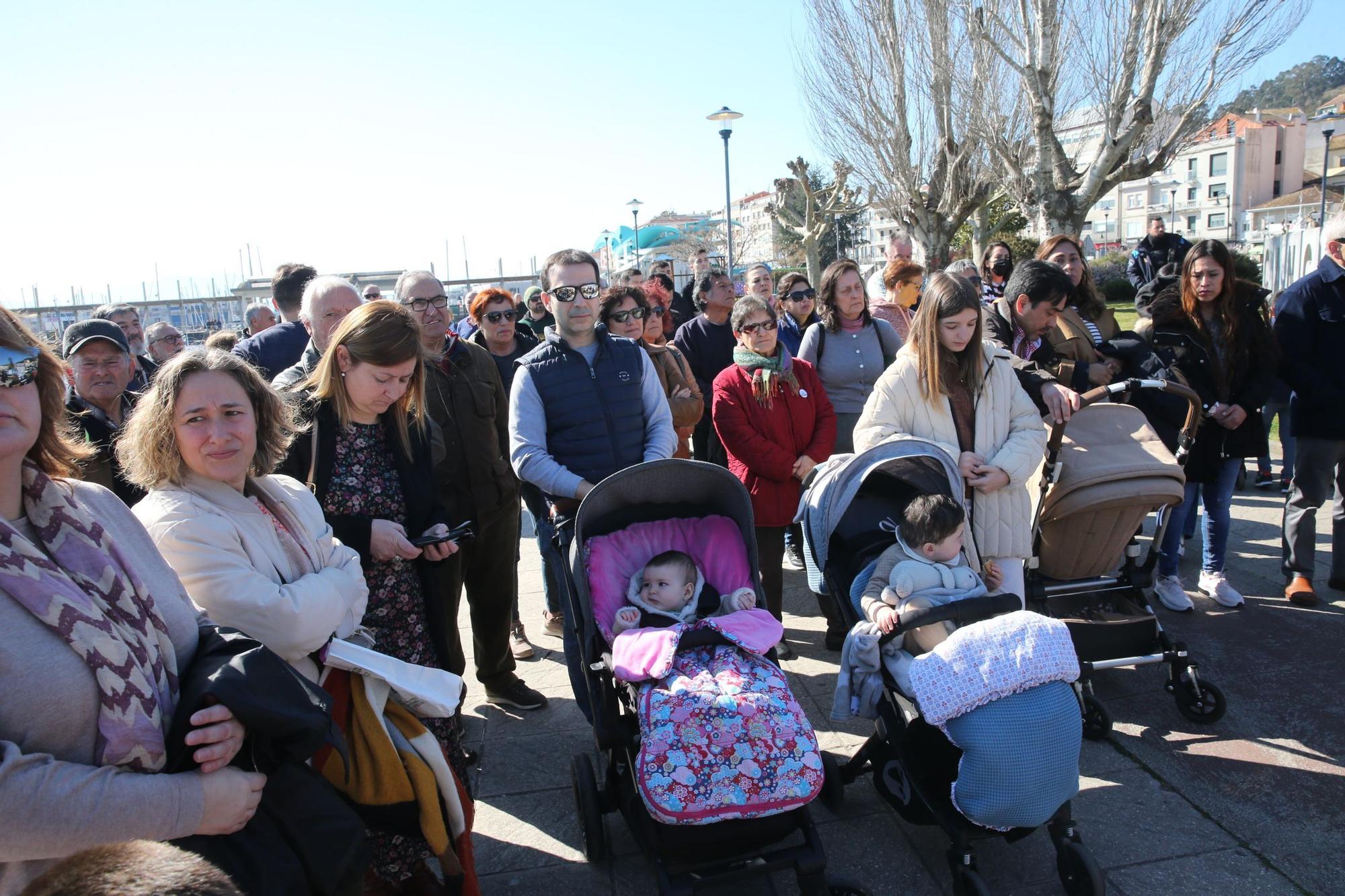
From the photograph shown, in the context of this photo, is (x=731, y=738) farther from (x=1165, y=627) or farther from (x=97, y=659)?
(x=1165, y=627)

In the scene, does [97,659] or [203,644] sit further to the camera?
[203,644]

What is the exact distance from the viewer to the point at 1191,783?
3.28m

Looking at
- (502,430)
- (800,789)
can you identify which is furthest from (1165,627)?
(502,430)

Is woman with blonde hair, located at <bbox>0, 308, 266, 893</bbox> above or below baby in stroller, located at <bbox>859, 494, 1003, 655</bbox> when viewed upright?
above

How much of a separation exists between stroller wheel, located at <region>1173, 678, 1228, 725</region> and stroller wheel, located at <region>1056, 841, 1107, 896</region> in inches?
54.7

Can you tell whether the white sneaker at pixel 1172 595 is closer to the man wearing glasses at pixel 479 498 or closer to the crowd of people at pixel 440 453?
the crowd of people at pixel 440 453

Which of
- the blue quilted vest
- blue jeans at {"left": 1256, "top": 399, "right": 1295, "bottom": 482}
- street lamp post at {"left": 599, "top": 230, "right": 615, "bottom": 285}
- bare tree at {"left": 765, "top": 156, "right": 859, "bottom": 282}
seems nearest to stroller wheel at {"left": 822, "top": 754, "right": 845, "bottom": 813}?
the blue quilted vest

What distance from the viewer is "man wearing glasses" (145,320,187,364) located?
261 inches

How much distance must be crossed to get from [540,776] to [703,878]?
1306 mm

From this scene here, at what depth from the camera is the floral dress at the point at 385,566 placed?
2971 mm

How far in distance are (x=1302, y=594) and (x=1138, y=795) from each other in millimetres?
2507

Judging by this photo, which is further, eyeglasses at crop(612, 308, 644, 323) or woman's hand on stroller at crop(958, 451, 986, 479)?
eyeglasses at crop(612, 308, 644, 323)

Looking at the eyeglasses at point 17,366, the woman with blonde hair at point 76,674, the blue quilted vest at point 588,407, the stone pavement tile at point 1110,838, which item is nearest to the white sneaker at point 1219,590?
the stone pavement tile at point 1110,838

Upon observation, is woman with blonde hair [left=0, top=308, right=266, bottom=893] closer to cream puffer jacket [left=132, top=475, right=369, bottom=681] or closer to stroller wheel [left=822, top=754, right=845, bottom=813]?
cream puffer jacket [left=132, top=475, right=369, bottom=681]
